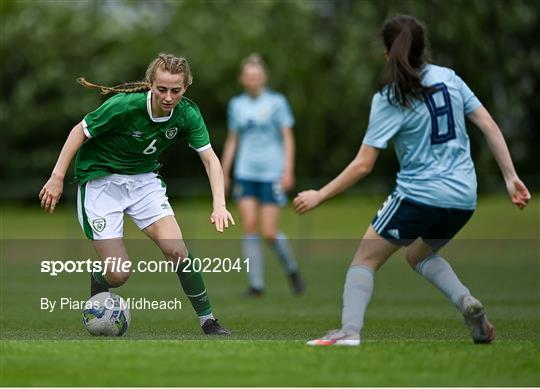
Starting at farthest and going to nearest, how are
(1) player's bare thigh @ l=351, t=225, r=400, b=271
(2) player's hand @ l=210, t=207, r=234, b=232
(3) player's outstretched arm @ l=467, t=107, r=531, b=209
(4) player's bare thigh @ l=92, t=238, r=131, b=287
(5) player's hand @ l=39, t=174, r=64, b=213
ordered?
(4) player's bare thigh @ l=92, t=238, r=131, b=287, (5) player's hand @ l=39, t=174, r=64, b=213, (2) player's hand @ l=210, t=207, r=234, b=232, (3) player's outstretched arm @ l=467, t=107, r=531, b=209, (1) player's bare thigh @ l=351, t=225, r=400, b=271

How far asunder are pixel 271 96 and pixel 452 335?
5.65 m

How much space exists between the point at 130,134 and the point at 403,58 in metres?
2.07

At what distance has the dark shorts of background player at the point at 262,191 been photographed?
518 inches

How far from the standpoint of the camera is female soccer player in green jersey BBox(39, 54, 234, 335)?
7879mm

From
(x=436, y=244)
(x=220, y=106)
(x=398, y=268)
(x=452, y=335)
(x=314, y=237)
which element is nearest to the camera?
(x=436, y=244)

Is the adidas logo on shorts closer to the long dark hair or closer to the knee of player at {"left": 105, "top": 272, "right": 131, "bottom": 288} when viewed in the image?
the long dark hair

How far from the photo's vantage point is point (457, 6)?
20.6 m

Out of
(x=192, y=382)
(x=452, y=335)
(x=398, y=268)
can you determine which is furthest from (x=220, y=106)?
(x=192, y=382)

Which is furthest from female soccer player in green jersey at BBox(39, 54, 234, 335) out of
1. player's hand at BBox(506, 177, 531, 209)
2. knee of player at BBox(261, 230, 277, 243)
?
knee of player at BBox(261, 230, 277, 243)

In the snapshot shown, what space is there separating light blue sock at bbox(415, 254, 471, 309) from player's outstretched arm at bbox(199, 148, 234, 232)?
4.28ft

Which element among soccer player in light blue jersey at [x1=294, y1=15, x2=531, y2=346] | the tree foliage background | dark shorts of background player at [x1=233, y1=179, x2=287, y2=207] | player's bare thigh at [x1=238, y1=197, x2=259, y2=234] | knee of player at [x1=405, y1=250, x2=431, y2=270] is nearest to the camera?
soccer player in light blue jersey at [x1=294, y1=15, x2=531, y2=346]

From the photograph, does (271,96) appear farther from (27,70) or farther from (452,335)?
(27,70)

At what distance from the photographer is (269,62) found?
108 feet

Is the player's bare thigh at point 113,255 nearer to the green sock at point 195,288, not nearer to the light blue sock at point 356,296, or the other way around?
the green sock at point 195,288
